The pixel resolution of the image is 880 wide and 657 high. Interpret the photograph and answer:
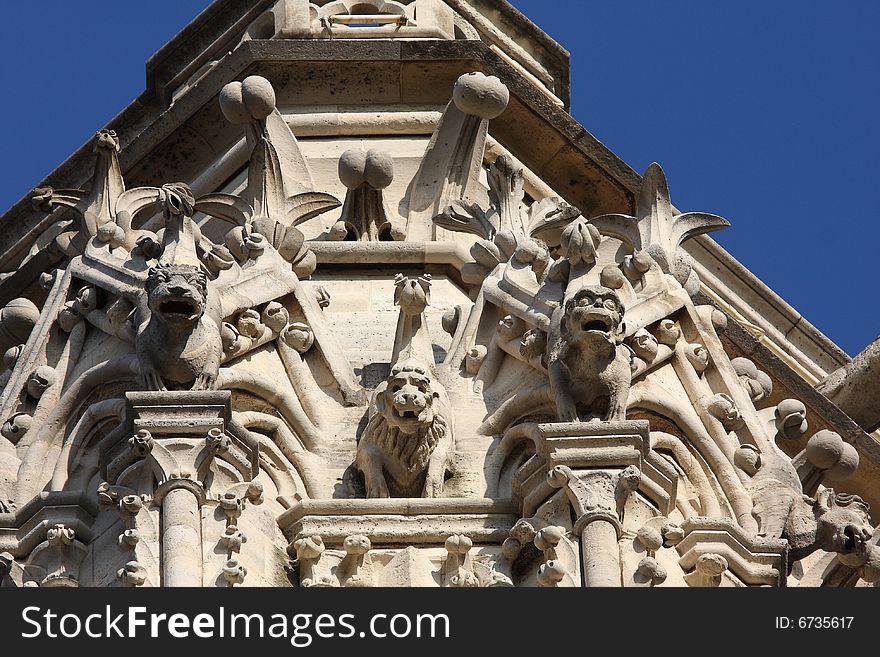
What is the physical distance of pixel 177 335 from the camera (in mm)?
19719

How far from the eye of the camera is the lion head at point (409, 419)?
19906mm

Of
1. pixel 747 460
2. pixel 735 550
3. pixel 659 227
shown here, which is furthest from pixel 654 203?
pixel 735 550

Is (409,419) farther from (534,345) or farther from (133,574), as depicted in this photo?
(133,574)

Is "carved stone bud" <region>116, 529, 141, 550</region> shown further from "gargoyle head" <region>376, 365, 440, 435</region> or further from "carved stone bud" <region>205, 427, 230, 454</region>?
"gargoyle head" <region>376, 365, 440, 435</region>

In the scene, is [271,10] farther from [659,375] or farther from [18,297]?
[659,375]

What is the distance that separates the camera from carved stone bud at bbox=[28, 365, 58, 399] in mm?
21109

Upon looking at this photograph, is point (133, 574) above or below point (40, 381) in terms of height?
below

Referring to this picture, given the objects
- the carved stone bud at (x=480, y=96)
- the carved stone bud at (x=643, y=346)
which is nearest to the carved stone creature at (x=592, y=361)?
the carved stone bud at (x=643, y=346)

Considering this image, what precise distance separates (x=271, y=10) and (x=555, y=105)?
2.85 metres

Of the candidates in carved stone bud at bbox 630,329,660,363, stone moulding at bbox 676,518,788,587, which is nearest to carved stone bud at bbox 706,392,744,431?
carved stone bud at bbox 630,329,660,363

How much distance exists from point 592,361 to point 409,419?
104 centimetres

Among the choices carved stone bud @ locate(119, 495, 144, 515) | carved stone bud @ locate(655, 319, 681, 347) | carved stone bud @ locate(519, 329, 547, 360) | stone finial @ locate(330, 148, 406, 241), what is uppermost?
stone finial @ locate(330, 148, 406, 241)

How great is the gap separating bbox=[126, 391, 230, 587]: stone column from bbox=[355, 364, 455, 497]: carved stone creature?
0.97 metres

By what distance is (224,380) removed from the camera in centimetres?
2053
